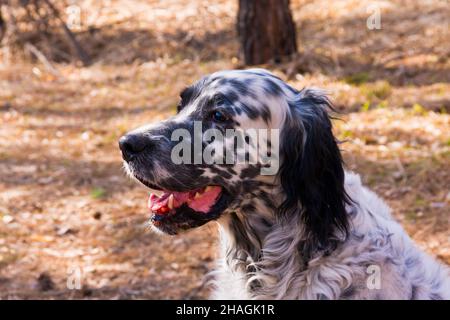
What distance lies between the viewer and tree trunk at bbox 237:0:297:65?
10.3 metres

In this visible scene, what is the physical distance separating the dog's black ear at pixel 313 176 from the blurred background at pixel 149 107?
1.55 metres

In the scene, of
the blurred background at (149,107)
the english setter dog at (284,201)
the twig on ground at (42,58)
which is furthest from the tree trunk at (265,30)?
the english setter dog at (284,201)

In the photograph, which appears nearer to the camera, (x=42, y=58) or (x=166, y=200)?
(x=166, y=200)

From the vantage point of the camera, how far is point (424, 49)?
10617 millimetres

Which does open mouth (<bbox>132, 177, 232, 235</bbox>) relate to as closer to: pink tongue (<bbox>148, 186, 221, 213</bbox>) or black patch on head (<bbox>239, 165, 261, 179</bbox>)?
pink tongue (<bbox>148, 186, 221, 213</bbox>)

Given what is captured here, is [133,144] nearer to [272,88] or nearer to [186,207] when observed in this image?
[186,207]

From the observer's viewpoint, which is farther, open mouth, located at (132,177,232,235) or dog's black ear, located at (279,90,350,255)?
open mouth, located at (132,177,232,235)

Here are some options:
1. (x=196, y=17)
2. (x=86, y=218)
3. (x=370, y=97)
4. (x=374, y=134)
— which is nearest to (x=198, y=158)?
(x=86, y=218)

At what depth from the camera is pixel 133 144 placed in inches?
158

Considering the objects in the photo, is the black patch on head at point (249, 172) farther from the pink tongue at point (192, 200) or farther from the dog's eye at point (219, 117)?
the dog's eye at point (219, 117)

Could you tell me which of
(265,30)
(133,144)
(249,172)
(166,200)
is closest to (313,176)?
(249,172)

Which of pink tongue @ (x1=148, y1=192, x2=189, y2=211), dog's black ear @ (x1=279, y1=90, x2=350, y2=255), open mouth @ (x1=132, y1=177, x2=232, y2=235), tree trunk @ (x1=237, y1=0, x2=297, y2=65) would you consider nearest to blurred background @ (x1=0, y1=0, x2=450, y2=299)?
tree trunk @ (x1=237, y1=0, x2=297, y2=65)

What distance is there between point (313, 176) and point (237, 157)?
16.9 inches

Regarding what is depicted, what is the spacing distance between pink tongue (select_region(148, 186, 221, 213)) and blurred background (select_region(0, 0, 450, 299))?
1.80 m
